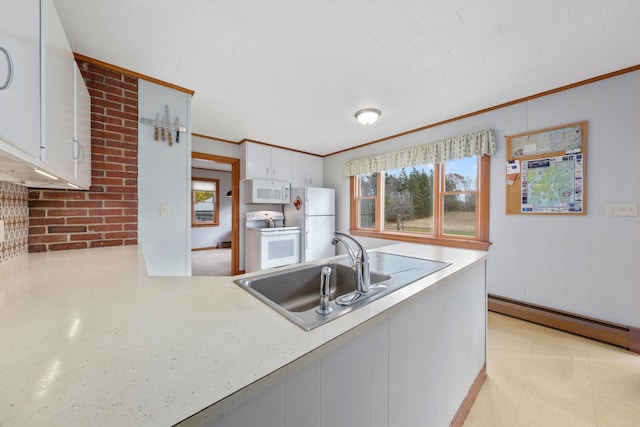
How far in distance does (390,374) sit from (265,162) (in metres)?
3.75

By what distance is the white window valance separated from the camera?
2.80m

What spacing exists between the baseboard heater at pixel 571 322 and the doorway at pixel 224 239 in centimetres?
370

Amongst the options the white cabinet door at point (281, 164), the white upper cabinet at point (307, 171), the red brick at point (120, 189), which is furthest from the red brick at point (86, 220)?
the white upper cabinet at point (307, 171)

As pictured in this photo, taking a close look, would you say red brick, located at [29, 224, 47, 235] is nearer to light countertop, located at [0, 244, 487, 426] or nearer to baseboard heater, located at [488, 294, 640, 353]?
light countertop, located at [0, 244, 487, 426]

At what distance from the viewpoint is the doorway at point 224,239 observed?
4.06 meters

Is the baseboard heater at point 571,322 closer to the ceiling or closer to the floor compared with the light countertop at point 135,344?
closer to the floor

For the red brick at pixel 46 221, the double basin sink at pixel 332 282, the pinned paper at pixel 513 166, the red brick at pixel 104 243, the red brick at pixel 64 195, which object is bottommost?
the double basin sink at pixel 332 282

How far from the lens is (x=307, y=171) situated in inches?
187

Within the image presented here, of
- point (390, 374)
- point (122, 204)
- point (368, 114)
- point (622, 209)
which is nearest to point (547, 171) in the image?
point (622, 209)

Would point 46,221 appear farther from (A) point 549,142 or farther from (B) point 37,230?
(A) point 549,142

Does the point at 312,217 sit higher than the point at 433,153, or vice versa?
the point at 433,153

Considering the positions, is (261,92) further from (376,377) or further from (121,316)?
(376,377)

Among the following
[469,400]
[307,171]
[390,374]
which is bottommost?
[469,400]

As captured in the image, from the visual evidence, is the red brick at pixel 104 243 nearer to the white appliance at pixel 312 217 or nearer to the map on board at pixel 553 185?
the white appliance at pixel 312 217
